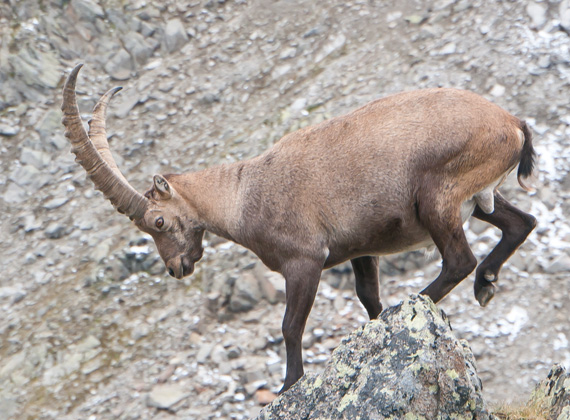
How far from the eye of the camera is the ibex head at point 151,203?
7.12m

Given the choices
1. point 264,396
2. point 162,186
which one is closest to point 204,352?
point 264,396

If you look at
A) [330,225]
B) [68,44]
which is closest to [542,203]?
[330,225]

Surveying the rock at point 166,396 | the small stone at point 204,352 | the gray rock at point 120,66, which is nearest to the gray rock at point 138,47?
the gray rock at point 120,66

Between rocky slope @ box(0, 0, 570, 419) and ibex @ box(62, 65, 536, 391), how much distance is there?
192cm

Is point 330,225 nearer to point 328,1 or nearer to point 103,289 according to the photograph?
point 103,289

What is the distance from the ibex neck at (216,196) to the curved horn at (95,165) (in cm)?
46

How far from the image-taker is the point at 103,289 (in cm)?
1046

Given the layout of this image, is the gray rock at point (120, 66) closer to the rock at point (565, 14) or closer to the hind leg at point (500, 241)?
the rock at point (565, 14)

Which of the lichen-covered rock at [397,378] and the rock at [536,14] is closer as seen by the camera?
the lichen-covered rock at [397,378]

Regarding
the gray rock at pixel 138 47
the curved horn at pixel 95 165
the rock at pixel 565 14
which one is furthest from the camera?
the gray rock at pixel 138 47

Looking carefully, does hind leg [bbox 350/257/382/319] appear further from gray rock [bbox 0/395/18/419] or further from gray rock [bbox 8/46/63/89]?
gray rock [bbox 8/46/63/89]

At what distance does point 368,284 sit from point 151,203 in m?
2.22

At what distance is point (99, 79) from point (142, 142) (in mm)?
1827

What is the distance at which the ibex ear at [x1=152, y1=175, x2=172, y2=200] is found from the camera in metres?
7.32
